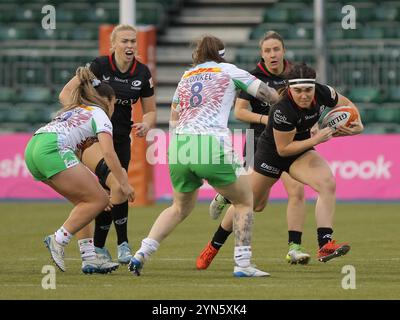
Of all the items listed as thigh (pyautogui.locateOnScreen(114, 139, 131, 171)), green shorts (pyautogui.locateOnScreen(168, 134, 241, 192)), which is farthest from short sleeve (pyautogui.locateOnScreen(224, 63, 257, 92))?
thigh (pyautogui.locateOnScreen(114, 139, 131, 171))

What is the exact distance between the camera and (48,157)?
1042 cm

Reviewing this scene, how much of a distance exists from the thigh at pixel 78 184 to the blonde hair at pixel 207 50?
1352 mm

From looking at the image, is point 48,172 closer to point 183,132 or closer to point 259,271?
point 183,132

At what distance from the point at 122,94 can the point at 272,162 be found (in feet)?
5.56

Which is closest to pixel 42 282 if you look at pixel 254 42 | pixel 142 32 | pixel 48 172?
pixel 48 172

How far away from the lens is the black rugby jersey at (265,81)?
1212cm

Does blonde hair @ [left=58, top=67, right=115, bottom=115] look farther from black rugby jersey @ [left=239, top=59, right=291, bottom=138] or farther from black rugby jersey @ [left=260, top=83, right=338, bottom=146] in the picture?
black rugby jersey @ [left=239, top=59, right=291, bottom=138]

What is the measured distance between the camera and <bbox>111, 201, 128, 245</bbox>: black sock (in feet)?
39.2

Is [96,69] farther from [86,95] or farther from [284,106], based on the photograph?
[284,106]

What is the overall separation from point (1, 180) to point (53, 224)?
17.2ft

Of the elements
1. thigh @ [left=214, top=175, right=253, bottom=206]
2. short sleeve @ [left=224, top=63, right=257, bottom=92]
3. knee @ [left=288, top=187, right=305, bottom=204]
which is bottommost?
knee @ [left=288, top=187, right=305, bottom=204]

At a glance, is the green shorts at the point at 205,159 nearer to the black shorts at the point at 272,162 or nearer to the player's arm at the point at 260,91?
the player's arm at the point at 260,91

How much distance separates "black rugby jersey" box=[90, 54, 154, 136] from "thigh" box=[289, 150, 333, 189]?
1787 mm

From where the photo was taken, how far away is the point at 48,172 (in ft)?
34.2
